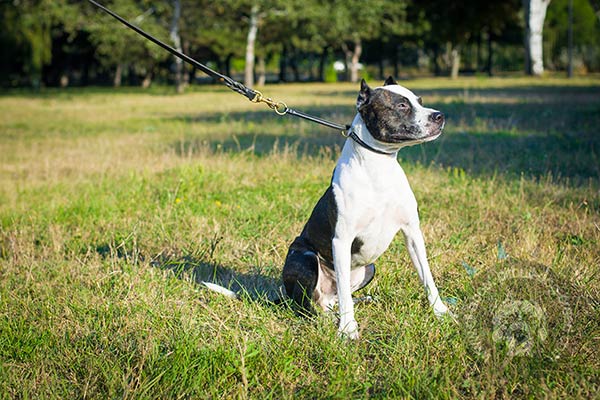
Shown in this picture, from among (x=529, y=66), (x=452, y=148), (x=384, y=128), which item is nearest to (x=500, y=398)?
(x=384, y=128)

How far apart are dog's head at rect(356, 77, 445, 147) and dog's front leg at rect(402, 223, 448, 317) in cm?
48

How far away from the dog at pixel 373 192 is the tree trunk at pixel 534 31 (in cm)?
3006

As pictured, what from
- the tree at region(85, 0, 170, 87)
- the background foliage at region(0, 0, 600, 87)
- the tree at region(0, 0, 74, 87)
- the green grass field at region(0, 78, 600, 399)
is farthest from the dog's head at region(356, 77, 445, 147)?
the tree at region(0, 0, 74, 87)

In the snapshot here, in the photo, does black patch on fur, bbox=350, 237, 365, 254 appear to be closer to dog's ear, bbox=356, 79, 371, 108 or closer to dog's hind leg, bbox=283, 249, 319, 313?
dog's hind leg, bbox=283, 249, 319, 313

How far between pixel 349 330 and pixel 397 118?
1.11 meters

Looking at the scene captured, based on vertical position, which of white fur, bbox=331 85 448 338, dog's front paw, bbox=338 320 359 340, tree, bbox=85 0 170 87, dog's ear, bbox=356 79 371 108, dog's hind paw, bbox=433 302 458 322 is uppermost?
tree, bbox=85 0 170 87

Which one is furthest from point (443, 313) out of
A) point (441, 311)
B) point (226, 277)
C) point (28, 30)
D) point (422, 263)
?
point (28, 30)

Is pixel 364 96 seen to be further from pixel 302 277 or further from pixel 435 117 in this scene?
pixel 302 277

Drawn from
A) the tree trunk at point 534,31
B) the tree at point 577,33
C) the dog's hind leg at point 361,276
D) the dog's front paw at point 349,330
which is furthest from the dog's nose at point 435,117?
the tree at point 577,33

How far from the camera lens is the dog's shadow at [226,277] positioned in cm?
399

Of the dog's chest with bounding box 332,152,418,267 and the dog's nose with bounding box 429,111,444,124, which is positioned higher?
the dog's nose with bounding box 429,111,444,124

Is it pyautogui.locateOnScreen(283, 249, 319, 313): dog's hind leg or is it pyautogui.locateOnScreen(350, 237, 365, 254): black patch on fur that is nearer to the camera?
pyautogui.locateOnScreen(350, 237, 365, 254): black patch on fur

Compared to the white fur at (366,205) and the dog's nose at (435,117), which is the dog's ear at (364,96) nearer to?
the white fur at (366,205)

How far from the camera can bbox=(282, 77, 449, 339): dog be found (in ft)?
10.3
